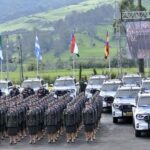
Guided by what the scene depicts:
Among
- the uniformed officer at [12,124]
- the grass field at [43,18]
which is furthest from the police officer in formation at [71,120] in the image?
the grass field at [43,18]

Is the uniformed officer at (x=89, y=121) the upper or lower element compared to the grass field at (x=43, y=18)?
lower

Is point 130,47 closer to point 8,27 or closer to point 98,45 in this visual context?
point 98,45

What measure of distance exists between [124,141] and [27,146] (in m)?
3.63

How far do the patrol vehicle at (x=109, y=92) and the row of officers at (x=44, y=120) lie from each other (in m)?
7.24

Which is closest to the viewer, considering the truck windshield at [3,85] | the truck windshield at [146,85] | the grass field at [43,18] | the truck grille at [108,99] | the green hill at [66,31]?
the truck grille at [108,99]

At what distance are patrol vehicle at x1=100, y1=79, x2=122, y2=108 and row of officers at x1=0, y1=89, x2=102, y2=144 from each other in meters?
7.24

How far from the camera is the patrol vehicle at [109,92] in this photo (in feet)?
104

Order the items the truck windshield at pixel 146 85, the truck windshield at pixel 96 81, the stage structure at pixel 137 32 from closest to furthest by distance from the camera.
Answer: the truck windshield at pixel 146 85 < the stage structure at pixel 137 32 < the truck windshield at pixel 96 81

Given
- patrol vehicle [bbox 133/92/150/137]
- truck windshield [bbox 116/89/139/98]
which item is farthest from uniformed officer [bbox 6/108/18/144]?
truck windshield [bbox 116/89/139/98]

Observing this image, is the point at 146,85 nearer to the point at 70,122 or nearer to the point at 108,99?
the point at 108,99

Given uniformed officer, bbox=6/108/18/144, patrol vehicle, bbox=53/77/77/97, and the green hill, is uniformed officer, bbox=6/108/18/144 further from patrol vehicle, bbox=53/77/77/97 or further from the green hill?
the green hill

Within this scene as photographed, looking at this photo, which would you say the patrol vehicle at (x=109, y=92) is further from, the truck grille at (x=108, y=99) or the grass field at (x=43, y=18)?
the grass field at (x=43, y=18)

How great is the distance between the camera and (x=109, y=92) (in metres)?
32.9

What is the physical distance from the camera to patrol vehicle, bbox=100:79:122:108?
3184cm
